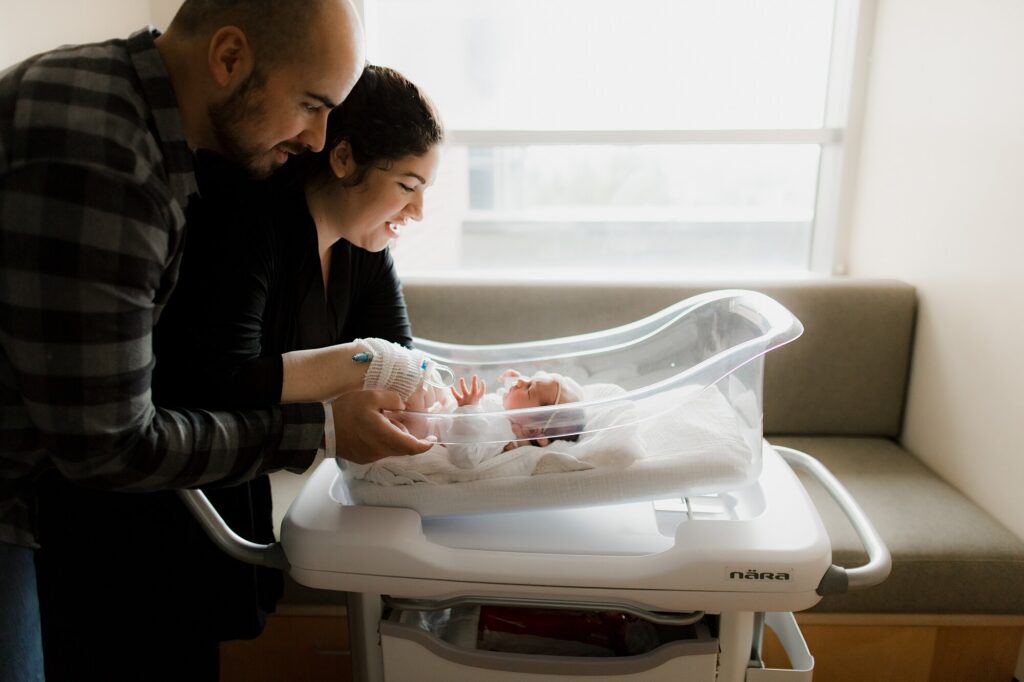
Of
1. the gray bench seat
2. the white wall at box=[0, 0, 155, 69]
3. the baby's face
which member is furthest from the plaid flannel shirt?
the gray bench seat

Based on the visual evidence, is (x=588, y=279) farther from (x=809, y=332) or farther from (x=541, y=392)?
(x=541, y=392)

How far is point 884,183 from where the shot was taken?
85.4 inches

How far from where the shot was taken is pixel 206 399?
38.5 inches

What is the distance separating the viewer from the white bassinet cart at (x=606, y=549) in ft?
3.12

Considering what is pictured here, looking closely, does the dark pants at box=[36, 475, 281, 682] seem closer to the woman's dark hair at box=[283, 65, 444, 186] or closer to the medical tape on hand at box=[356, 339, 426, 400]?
the medical tape on hand at box=[356, 339, 426, 400]

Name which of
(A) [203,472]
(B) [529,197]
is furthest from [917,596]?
(B) [529,197]

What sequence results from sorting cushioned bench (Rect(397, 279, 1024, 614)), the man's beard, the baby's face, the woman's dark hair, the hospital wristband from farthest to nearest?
cushioned bench (Rect(397, 279, 1024, 614)) < the baby's face < the woman's dark hair < the hospital wristband < the man's beard

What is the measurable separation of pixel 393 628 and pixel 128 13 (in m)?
1.93

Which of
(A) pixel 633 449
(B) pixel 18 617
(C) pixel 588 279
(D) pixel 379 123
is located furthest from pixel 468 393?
(C) pixel 588 279

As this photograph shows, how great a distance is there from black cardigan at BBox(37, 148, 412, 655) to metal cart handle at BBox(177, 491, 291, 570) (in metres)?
0.09

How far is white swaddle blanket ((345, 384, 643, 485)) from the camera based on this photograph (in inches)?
38.5

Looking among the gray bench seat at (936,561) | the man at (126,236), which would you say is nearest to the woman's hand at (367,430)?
the man at (126,236)

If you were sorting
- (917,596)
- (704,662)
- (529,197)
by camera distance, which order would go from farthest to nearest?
(529,197) < (917,596) < (704,662)

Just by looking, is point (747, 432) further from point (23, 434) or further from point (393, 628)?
point (23, 434)
